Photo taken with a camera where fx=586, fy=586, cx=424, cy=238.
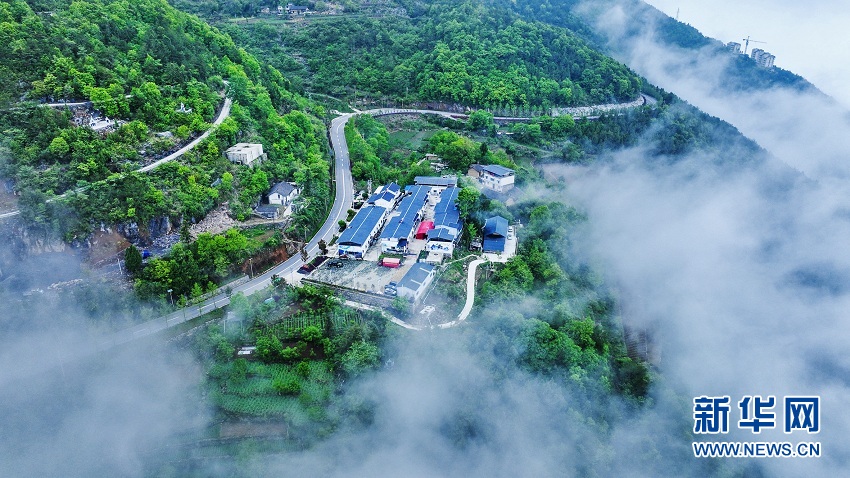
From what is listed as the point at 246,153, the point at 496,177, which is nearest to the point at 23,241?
the point at 246,153

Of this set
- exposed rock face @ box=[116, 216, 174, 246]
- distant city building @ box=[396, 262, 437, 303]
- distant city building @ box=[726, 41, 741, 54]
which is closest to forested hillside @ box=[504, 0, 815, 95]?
distant city building @ box=[726, 41, 741, 54]

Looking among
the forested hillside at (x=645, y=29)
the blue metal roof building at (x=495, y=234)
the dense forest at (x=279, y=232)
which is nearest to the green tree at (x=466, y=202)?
the dense forest at (x=279, y=232)

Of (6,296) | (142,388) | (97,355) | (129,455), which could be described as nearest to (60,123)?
(6,296)

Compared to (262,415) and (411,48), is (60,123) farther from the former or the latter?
(411,48)

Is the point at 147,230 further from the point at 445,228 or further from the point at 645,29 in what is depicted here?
the point at 645,29

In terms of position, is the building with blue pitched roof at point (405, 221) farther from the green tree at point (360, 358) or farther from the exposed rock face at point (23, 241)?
the exposed rock face at point (23, 241)
